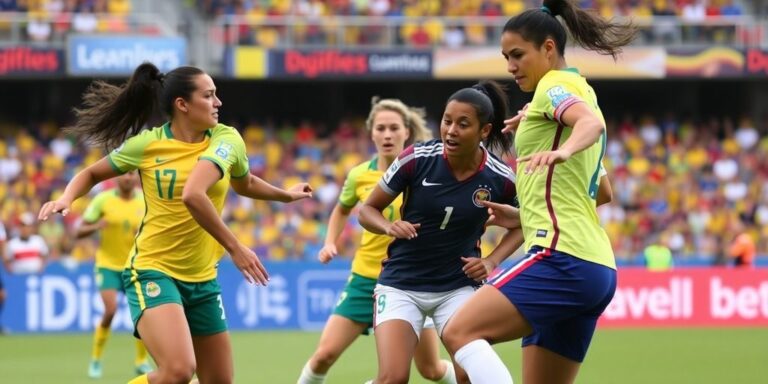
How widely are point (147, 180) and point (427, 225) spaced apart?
5.32 ft

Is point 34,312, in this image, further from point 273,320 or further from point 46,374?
point 46,374

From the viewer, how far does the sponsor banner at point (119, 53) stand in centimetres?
2495

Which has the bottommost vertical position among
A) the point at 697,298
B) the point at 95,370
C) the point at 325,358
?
the point at 697,298

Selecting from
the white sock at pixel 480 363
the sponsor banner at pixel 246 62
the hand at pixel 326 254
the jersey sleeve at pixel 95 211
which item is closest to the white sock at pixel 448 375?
the hand at pixel 326 254

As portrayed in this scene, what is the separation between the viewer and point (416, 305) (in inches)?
301

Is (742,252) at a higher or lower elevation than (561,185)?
lower

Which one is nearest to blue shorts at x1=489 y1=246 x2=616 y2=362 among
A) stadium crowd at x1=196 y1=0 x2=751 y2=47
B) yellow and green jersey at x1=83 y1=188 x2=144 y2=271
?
yellow and green jersey at x1=83 y1=188 x2=144 y2=271

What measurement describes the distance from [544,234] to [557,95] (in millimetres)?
679

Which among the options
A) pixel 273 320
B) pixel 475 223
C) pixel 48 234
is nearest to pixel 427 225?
pixel 475 223

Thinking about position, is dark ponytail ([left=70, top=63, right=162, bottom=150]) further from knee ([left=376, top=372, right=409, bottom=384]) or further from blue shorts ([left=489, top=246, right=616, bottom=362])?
blue shorts ([left=489, top=246, right=616, bottom=362])

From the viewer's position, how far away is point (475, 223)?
759 centimetres

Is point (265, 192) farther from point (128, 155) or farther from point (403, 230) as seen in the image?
point (403, 230)

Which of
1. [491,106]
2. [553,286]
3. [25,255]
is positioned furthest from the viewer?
[25,255]

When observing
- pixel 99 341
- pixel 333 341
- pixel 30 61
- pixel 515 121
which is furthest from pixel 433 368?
pixel 30 61
